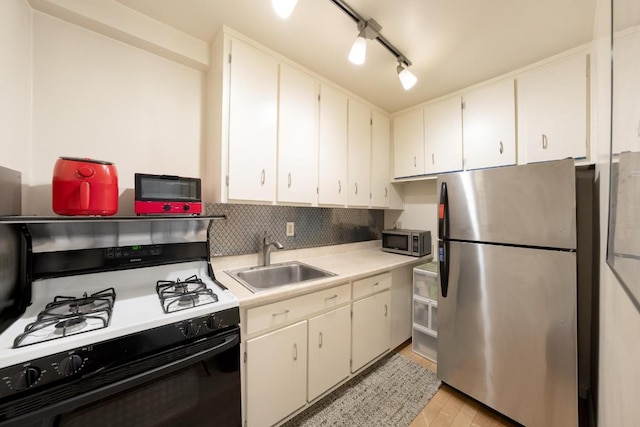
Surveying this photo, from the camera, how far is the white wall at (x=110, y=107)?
120cm

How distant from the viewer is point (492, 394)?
4.95ft

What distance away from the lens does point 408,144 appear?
8.09 ft

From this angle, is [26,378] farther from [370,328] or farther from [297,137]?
[370,328]

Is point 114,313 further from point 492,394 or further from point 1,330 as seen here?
point 492,394

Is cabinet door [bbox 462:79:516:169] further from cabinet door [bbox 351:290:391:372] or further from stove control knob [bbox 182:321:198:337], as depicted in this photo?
stove control knob [bbox 182:321:198:337]


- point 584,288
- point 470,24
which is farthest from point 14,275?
point 584,288

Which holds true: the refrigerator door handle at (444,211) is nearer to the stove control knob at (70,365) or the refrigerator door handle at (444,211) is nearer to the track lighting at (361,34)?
the track lighting at (361,34)

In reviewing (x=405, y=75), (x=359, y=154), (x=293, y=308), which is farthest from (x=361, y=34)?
(x=293, y=308)

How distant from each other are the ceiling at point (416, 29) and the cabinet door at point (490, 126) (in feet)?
0.51

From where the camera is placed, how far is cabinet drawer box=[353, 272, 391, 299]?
1764mm

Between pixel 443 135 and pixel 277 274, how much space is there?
6.49 ft

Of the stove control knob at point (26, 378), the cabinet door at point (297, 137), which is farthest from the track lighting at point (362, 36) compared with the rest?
the stove control knob at point (26, 378)

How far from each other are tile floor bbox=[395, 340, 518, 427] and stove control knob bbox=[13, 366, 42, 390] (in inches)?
72.1

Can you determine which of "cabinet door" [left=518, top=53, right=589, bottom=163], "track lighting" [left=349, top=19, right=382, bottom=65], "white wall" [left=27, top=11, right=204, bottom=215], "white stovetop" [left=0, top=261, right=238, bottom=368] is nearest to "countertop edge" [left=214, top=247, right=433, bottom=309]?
"white stovetop" [left=0, top=261, right=238, bottom=368]
